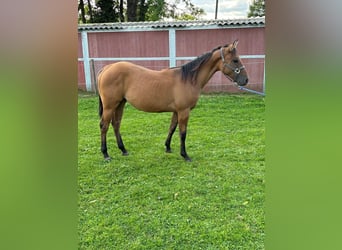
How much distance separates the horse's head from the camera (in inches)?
88.8

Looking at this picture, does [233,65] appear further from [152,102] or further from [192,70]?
[152,102]

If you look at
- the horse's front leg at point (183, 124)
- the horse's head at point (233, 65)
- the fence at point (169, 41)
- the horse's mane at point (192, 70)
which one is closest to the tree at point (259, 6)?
the horse's head at point (233, 65)

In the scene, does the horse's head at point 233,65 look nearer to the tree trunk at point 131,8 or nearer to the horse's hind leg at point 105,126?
the tree trunk at point 131,8

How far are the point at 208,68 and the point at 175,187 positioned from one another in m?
1.03

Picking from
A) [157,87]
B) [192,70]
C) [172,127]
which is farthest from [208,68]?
[172,127]

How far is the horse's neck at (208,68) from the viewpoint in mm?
2352

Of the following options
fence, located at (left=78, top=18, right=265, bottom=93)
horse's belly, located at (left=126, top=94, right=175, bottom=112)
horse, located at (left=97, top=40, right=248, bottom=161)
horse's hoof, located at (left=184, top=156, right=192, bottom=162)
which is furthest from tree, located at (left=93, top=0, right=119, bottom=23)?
fence, located at (left=78, top=18, right=265, bottom=93)

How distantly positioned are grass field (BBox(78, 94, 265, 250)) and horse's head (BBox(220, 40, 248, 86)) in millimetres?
281

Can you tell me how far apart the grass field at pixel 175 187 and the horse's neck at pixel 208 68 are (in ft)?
1.64

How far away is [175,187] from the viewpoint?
2.04 meters
